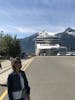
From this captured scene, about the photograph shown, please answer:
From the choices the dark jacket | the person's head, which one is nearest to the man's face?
the person's head

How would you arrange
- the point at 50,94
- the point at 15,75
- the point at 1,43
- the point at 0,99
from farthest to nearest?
the point at 1,43
the point at 50,94
the point at 0,99
the point at 15,75

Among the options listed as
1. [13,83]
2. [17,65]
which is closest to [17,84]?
[13,83]

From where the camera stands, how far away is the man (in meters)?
7.03

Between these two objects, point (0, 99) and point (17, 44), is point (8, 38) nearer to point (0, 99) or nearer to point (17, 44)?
point (17, 44)

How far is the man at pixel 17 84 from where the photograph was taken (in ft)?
23.1

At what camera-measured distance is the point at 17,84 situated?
23.2ft

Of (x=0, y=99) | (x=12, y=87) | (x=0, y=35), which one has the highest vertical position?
(x=0, y=35)

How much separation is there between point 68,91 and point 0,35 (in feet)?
275

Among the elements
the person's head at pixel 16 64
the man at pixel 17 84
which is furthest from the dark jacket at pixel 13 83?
the person's head at pixel 16 64

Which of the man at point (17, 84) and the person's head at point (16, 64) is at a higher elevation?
the person's head at point (16, 64)

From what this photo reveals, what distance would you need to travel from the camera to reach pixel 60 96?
1423 centimetres

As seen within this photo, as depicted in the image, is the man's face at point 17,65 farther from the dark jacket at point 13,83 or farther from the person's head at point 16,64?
the dark jacket at point 13,83

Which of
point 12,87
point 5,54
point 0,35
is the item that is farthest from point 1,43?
point 12,87

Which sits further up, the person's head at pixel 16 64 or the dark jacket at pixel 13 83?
the person's head at pixel 16 64
